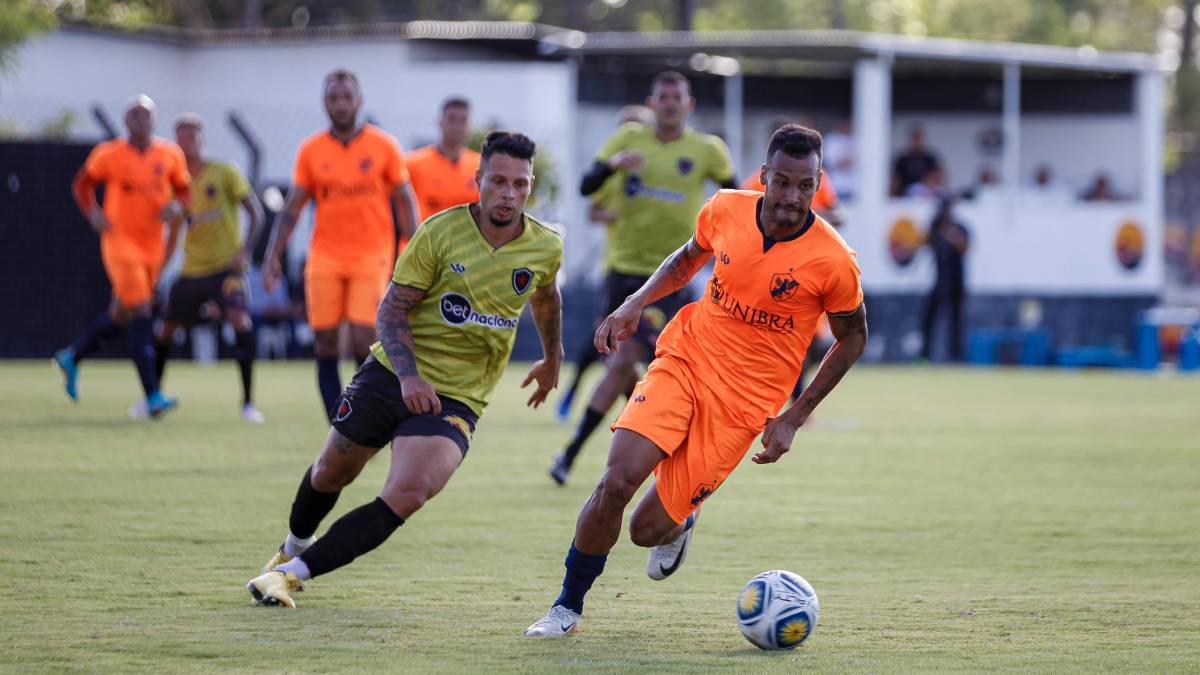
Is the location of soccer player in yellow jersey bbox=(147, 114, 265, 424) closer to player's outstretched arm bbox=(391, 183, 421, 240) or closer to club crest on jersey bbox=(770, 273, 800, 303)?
player's outstretched arm bbox=(391, 183, 421, 240)

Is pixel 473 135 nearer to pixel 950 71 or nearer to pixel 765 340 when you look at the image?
pixel 950 71

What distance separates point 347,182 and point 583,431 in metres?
2.61

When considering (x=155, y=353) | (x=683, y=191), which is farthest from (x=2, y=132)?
(x=683, y=191)

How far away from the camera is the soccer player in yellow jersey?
46.8 ft

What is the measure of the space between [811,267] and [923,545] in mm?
2530

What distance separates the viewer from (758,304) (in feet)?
21.0

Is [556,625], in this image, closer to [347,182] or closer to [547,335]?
[547,335]

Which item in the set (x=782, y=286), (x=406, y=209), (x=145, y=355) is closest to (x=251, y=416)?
(x=145, y=355)

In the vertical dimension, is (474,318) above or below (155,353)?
above

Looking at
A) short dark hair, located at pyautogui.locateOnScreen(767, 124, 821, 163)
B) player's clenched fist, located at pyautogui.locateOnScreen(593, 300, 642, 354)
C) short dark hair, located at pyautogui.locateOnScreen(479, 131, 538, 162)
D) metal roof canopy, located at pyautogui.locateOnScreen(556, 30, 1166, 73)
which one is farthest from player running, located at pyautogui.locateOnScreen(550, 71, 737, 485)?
metal roof canopy, located at pyautogui.locateOnScreen(556, 30, 1166, 73)

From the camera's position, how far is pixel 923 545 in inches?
328

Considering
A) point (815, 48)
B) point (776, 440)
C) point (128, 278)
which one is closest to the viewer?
point (776, 440)

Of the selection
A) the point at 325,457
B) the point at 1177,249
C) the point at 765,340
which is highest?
the point at 765,340

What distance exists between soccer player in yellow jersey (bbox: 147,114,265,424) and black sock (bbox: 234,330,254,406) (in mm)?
314
